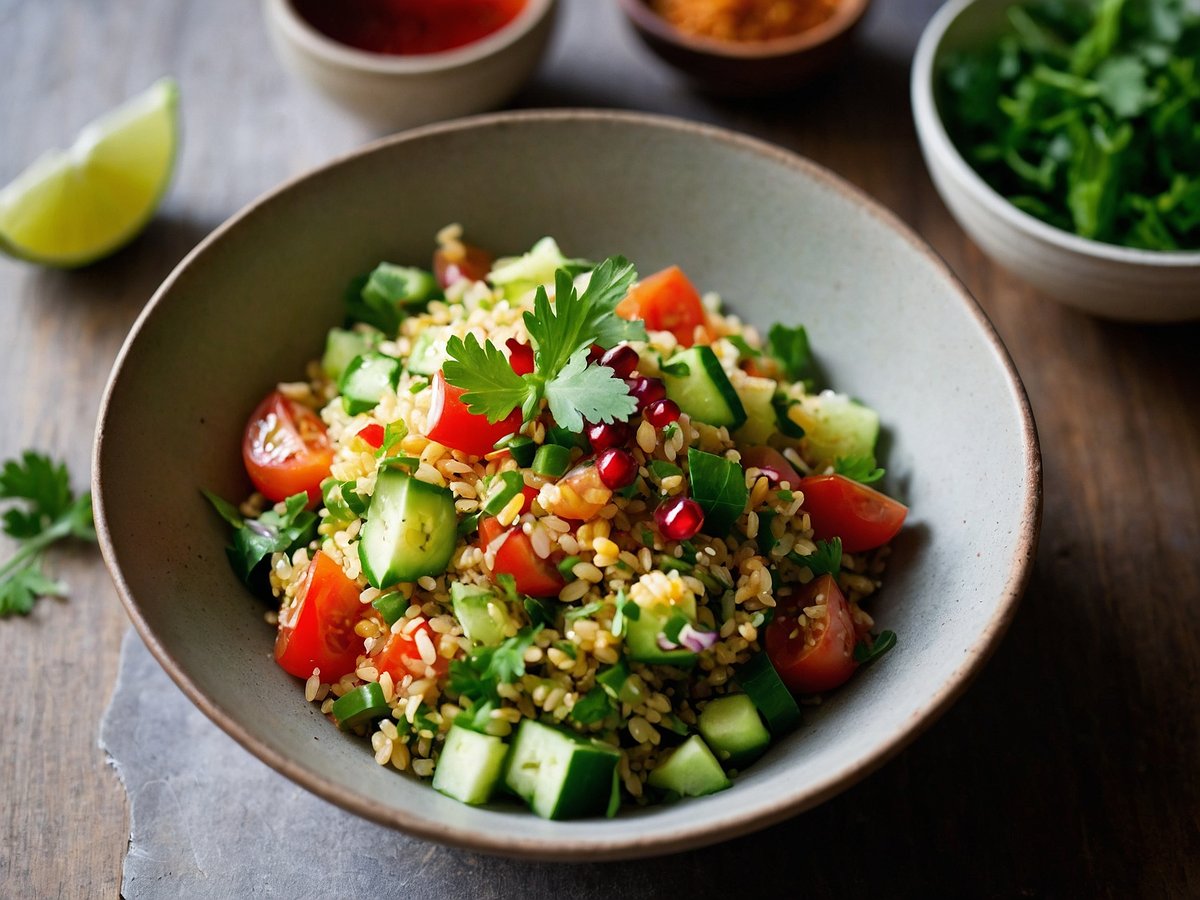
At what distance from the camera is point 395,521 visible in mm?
2709

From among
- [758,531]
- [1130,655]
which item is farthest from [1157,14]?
[758,531]

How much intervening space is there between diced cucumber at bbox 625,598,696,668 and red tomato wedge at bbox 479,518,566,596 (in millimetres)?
258

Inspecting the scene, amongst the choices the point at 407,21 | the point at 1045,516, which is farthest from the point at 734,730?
the point at 407,21

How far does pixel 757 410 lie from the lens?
3135 millimetres

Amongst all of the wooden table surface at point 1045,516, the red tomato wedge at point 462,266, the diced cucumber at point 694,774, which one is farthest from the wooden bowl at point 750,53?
the diced cucumber at point 694,774

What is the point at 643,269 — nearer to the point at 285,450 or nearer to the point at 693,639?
the point at 285,450

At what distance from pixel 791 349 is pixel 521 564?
4.10 ft

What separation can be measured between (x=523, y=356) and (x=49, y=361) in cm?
210

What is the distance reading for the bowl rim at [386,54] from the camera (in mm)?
4184

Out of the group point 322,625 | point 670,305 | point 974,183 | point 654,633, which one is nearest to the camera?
point 654,633

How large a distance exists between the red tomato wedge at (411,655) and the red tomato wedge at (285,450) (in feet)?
1.91

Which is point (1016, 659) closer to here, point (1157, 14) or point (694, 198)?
point (694, 198)

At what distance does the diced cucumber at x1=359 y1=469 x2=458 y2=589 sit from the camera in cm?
269

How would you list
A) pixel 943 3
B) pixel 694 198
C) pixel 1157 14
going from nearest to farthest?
pixel 694 198
pixel 1157 14
pixel 943 3
